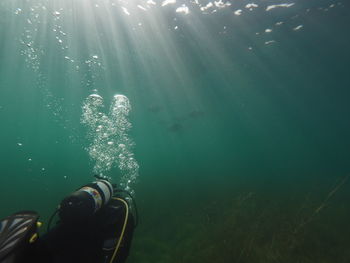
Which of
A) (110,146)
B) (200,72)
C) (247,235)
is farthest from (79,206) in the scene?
(110,146)

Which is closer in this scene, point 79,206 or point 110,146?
point 79,206

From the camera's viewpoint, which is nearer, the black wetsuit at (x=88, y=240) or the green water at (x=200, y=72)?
the black wetsuit at (x=88, y=240)

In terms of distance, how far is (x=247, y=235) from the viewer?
861 centimetres

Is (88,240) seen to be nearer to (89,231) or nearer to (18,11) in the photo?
(89,231)

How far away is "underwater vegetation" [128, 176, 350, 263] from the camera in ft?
23.9

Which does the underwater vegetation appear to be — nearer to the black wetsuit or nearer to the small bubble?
the black wetsuit

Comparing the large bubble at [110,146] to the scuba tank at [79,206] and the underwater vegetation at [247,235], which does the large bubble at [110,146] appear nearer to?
the underwater vegetation at [247,235]

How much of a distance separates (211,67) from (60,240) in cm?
2074

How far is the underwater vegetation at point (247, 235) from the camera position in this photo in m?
7.27

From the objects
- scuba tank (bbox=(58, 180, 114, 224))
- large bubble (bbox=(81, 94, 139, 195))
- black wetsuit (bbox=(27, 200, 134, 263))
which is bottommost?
large bubble (bbox=(81, 94, 139, 195))

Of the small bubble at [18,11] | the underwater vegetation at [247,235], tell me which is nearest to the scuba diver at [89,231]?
the underwater vegetation at [247,235]

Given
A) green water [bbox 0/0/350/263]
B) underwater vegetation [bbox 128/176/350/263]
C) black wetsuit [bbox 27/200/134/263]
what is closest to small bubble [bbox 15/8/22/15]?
green water [bbox 0/0/350/263]

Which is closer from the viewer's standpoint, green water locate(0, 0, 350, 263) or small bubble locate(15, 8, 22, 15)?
green water locate(0, 0, 350, 263)

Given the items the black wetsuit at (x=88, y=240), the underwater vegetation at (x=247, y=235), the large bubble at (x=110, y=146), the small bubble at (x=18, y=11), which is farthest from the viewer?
the large bubble at (x=110, y=146)
